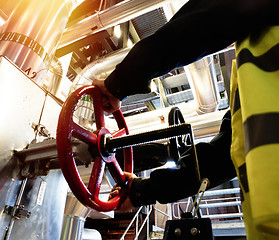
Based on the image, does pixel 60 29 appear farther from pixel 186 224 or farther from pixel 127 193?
pixel 186 224

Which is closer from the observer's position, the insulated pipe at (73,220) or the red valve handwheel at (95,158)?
the red valve handwheel at (95,158)

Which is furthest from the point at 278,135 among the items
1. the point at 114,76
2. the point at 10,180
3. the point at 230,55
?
the point at 230,55

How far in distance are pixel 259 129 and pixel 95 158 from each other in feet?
1.72

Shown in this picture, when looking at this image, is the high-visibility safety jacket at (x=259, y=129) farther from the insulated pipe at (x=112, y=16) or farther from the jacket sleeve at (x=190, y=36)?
the insulated pipe at (x=112, y=16)

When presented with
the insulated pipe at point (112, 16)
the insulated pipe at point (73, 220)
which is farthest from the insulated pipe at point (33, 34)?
the insulated pipe at point (73, 220)

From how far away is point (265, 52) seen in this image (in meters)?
0.38

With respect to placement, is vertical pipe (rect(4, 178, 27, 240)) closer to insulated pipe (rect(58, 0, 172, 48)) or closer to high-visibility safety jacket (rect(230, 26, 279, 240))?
high-visibility safety jacket (rect(230, 26, 279, 240))

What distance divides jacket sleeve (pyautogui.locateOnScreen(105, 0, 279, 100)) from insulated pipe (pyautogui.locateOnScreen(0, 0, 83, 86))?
70 centimetres

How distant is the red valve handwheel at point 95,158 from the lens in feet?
1.97

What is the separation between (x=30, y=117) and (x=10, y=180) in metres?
0.26

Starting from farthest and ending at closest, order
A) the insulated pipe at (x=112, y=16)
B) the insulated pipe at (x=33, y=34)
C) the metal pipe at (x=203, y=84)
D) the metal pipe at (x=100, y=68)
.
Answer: the metal pipe at (x=100, y=68), the metal pipe at (x=203, y=84), the insulated pipe at (x=112, y=16), the insulated pipe at (x=33, y=34)

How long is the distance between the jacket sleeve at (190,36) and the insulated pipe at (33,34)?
0.70 metres

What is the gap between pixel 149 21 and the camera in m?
2.62

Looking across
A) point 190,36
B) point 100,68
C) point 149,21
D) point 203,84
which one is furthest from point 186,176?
point 149,21
